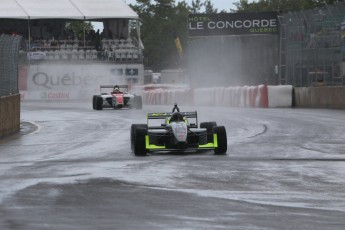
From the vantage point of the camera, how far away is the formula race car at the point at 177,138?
1575 centimetres

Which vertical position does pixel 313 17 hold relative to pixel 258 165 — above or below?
above

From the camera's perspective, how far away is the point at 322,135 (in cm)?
2039

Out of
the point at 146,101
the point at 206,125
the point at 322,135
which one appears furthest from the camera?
the point at 146,101

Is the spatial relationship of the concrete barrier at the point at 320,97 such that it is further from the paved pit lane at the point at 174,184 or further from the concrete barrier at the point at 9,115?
the concrete barrier at the point at 9,115

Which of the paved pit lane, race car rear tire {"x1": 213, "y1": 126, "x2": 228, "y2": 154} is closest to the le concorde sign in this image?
the paved pit lane

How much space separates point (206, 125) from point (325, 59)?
66.2 ft

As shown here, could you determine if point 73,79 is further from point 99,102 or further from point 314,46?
point 314,46

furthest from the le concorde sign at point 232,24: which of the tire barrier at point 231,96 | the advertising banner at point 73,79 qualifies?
the advertising banner at point 73,79

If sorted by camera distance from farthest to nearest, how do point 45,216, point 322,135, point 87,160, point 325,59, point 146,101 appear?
point 146,101
point 325,59
point 322,135
point 87,160
point 45,216

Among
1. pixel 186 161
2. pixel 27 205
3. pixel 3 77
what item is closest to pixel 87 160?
pixel 186 161

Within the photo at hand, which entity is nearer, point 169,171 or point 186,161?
point 169,171

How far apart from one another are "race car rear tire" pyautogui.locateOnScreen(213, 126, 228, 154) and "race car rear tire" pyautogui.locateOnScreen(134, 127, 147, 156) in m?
1.21

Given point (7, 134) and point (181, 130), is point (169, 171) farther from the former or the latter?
point (7, 134)

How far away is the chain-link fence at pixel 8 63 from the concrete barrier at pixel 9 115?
22 cm
